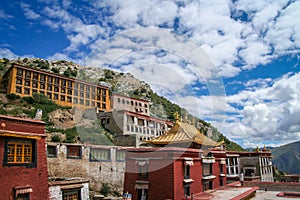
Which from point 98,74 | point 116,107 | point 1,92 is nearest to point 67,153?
point 1,92

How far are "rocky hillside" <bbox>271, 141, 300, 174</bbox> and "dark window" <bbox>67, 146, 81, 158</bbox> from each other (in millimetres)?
84596

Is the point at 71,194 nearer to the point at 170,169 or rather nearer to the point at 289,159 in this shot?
the point at 170,169

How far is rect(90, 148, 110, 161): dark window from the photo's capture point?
1060 inches

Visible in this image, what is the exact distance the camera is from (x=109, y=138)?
4562 cm

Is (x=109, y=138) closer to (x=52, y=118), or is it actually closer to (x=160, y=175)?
(x=52, y=118)

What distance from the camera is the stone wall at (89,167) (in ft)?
79.2

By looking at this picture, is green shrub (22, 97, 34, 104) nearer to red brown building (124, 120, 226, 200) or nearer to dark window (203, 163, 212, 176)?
red brown building (124, 120, 226, 200)

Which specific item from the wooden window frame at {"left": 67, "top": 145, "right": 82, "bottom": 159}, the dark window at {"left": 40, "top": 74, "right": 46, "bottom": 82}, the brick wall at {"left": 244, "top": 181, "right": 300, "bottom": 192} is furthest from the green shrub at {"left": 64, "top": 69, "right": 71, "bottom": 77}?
the brick wall at {"left": 244, "top": 181, "right": 300, "bottom": 192}

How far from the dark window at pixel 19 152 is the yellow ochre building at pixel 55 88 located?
43.0m

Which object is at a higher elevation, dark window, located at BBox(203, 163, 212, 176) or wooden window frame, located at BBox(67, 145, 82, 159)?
wooden window frame, located at BBox(67, 145, 82, 159)

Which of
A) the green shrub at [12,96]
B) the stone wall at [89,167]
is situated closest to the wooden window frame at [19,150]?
the stone wall at [89,167]

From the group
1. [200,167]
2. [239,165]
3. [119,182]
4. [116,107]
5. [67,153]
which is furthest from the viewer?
[116,107]

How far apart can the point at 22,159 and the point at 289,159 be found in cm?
10521

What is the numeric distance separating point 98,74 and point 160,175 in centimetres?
9647
